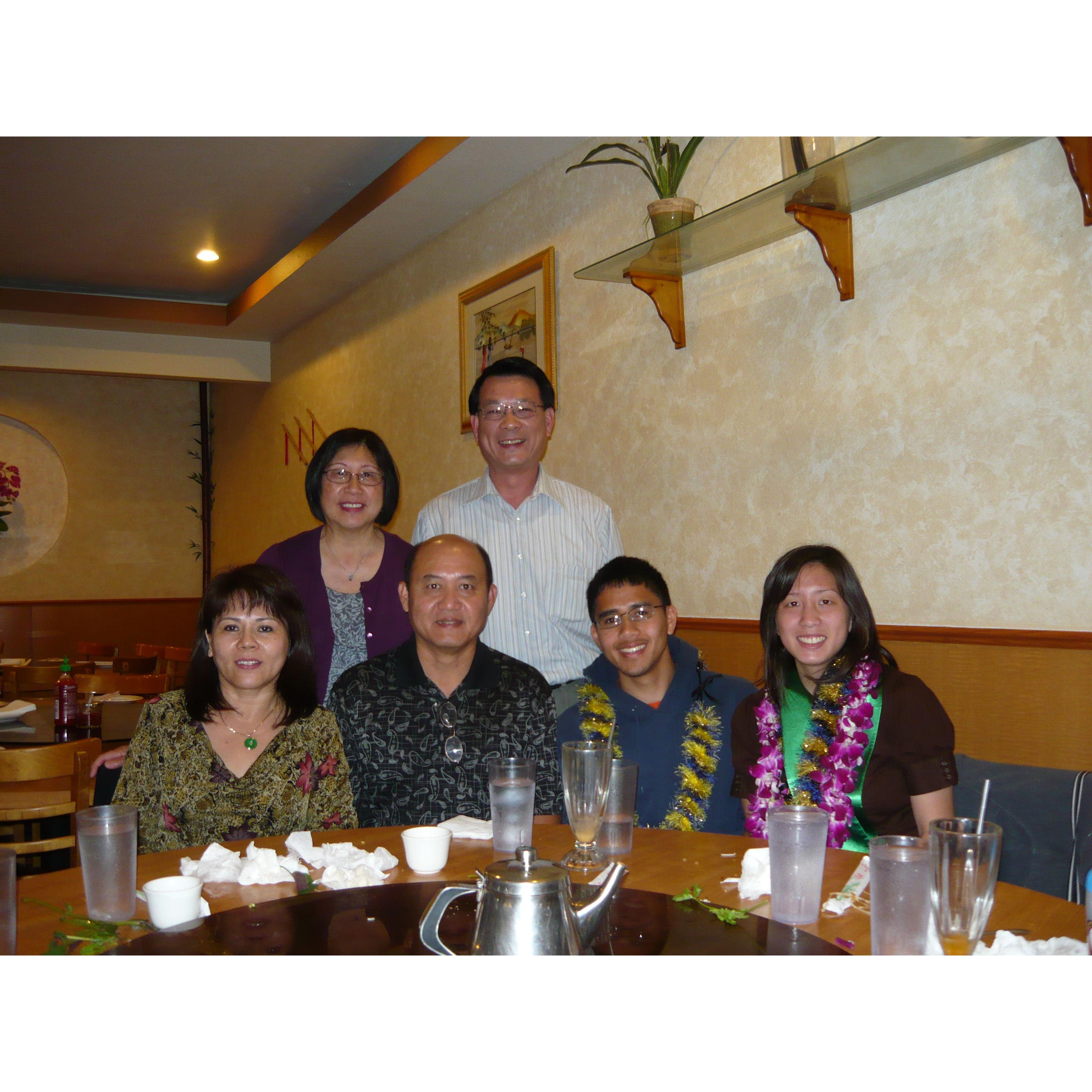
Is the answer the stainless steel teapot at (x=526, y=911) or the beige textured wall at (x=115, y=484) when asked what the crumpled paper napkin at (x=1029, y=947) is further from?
the beige textured wall at (x=115, y=484)

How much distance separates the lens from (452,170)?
170 inches

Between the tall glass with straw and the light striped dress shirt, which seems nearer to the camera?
the tall glass with straw

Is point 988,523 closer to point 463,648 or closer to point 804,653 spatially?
point 804,653

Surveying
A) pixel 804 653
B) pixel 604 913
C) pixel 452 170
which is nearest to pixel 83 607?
pixel 452 170

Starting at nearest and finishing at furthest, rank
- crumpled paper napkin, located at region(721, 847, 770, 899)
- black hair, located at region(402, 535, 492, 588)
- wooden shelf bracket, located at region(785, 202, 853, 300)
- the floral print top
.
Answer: crumpled paper napkin, located at region(721, 847, 770, 899) < the floral print top < black hair, located at region(402, 535, 492, 588) < wooden shelf bracket, located at region(785, 202, 853, 300)

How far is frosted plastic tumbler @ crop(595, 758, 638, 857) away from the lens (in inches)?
56.4

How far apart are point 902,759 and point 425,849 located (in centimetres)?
102

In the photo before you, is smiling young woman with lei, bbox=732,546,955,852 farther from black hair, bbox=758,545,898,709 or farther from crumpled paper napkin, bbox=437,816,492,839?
crumpled paper napkin, bbox=437,816,492,839

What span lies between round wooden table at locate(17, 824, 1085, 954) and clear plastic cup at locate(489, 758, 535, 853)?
0.04 m

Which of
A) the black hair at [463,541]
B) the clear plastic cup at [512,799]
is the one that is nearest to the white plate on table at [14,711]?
the black hair at [463,541]

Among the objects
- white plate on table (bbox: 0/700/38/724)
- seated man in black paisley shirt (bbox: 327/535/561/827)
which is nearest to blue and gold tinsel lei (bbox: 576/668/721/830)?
seated man in black paisley shirt (bbox: 327/535/561/827)

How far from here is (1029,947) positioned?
1017 mm

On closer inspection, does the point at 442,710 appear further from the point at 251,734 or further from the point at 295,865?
the point at 295,865
